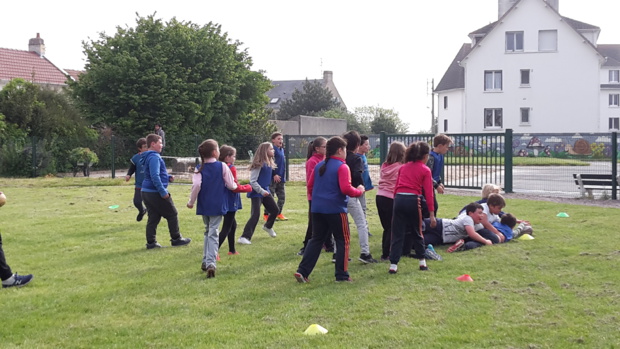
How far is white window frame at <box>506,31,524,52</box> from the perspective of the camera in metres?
49.0

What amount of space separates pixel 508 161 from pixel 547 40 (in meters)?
32.5

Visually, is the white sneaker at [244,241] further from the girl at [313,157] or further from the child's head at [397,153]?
the child's head at [397,153]

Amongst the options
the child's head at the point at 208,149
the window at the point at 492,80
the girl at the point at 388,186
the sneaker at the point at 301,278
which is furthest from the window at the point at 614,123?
the sneaker at the point at 301,278

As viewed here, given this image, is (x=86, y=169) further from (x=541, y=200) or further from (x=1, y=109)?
(x=541, y=200)

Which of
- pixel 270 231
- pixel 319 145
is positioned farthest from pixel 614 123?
pixel 319 145

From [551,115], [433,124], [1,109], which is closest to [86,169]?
[1,109]

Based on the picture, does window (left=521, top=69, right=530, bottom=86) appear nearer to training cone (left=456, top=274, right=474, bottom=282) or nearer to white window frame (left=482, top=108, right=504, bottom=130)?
white window frame (left=482, top=108, right=504, bottom=130)

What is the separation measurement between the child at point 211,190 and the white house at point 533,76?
4311 centimetres

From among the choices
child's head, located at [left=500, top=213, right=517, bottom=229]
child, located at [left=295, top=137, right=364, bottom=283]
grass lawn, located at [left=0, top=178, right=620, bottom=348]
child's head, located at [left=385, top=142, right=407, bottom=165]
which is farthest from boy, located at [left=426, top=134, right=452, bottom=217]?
child, located at [left=295, top=137, right=364, bottom=283]

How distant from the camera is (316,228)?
794 cm

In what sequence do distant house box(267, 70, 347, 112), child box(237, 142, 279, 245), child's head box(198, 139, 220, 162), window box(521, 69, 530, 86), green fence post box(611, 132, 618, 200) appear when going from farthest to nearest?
distant house box(267, 70, 347, 112)
window box(521, 69, 530, 86)
green fence post box(611, 132, 618, 200)
child box(237, 142, 279, 245)
child's head box(198, 139, 220, 162)

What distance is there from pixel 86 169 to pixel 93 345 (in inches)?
998

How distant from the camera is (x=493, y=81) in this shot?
50.0 m

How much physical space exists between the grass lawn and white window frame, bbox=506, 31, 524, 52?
39947mm
